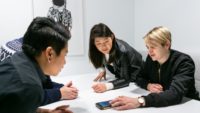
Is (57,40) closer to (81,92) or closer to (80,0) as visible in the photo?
(81,92)

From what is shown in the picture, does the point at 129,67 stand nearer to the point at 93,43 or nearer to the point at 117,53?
the point at 117,53

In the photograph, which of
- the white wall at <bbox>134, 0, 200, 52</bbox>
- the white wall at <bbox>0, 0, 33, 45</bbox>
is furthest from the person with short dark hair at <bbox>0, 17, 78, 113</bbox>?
the white wall at <bbox>0, 0, 33, 45</bbox>

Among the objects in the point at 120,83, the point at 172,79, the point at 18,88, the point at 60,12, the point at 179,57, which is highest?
the point at 60,12

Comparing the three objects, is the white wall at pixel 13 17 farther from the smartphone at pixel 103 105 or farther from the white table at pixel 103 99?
the smartphone at pixel 103 105

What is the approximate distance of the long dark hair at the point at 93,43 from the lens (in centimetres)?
195

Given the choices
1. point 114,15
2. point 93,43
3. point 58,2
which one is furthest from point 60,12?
point 93,43

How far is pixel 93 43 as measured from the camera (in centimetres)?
206

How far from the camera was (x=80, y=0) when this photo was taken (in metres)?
2.95

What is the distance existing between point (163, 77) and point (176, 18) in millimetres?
1049

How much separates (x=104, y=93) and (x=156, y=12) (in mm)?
Answer: 1484

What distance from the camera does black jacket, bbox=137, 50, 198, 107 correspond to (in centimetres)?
142

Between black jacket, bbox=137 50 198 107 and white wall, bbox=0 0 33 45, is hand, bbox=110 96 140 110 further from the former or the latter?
white wall, bbox=0 0 33 45

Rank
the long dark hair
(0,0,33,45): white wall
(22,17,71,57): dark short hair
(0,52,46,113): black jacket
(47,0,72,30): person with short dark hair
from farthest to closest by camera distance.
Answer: (47,0,72,30): person with short dark hair → (0,0,33,45): white wall → the long dark hair → (22,17,71,57): dark short hair → (0,52,46,113): black jacket

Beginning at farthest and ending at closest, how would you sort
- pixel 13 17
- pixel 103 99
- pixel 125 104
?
pixel 13 17
pixel 103 99
pixel 125 104
